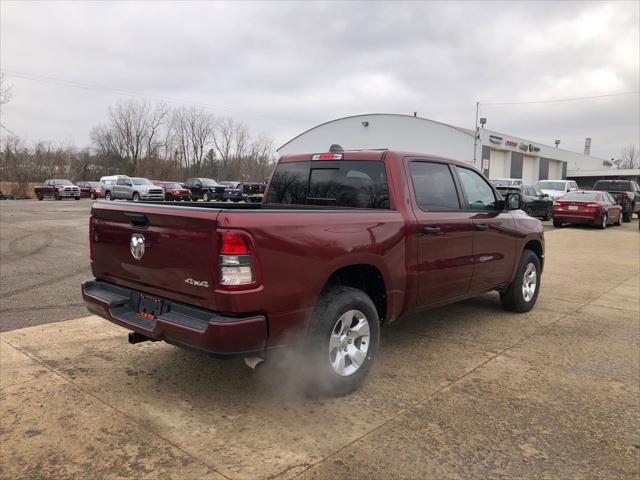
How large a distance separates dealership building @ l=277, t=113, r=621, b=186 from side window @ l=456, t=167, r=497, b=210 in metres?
33.3

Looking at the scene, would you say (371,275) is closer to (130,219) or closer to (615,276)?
(130,219)

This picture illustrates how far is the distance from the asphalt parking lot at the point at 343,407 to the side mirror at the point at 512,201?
4.37 feet

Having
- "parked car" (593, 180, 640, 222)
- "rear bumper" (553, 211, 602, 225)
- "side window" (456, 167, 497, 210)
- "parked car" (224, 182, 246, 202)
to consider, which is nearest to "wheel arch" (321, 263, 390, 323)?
"side window" (456, 167, 497, 210)

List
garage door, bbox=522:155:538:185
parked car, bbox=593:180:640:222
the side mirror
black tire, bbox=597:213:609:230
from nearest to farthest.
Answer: the side mirror → black tire, bbox=597:213:609:230 → parked car, bbox=593:180:640:222 → garage door, bbox=522:155:538:185

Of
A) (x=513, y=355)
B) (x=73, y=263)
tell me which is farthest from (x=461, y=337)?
(x=73, y=263)

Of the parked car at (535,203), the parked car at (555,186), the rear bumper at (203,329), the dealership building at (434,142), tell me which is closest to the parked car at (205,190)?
the dealership building at (434,142)

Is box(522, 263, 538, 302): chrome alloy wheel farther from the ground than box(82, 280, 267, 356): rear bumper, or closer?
A: closer

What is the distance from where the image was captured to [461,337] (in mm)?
5164

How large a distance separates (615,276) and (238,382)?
784 centimetres

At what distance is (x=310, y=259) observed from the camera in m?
3.29

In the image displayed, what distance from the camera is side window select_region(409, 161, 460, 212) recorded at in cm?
439

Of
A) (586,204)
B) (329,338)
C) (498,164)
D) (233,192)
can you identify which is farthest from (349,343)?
(498,164)

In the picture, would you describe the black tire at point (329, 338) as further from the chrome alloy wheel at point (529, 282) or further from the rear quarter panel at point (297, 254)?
the chrome alloy wheel at point (529, 282)

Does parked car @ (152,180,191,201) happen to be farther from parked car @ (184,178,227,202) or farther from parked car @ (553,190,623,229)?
parked car @ (553,190,623,229)
